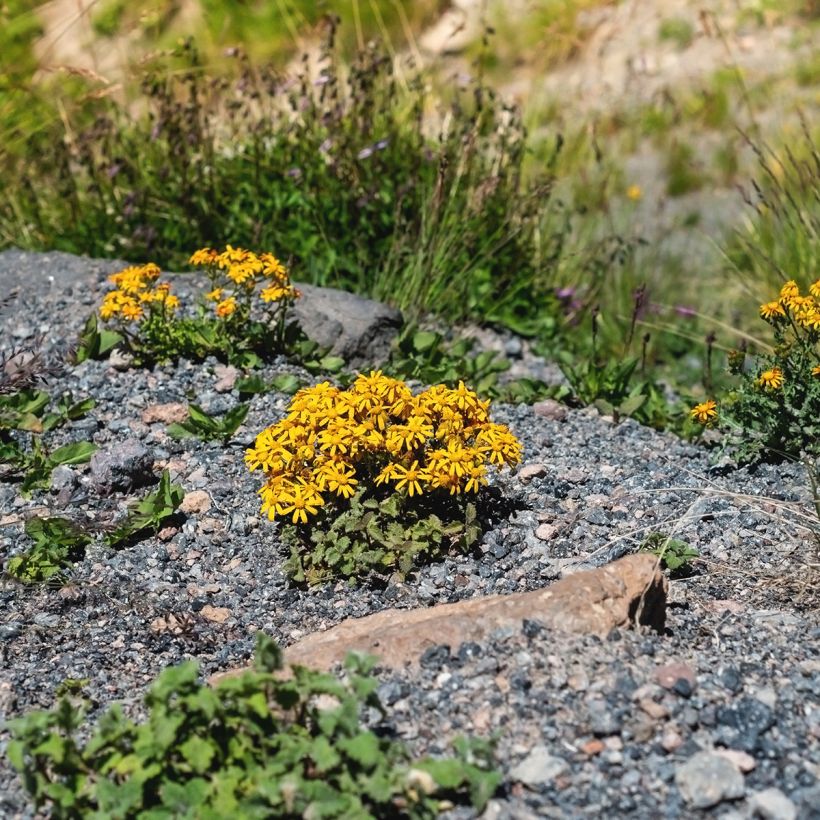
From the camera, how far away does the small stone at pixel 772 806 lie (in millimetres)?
2385

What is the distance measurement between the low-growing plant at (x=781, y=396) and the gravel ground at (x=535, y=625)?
10cm

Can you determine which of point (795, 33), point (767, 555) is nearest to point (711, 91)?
point (795, 33)

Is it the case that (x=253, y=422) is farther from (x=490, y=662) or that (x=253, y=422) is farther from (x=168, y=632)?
(x=490, y=662)

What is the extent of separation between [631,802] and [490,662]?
18.8 inches

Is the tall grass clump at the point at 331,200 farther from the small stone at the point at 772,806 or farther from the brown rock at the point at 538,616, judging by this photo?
the small stone at the point at 772,806

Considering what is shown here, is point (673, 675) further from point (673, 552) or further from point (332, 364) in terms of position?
point (332, 364)

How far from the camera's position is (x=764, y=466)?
4.04 metres

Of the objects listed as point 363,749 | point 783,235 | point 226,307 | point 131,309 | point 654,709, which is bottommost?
point 783,235

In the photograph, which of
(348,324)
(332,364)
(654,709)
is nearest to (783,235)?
(348,324)

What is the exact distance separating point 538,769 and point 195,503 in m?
1.66

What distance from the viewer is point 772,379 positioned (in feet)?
12.5

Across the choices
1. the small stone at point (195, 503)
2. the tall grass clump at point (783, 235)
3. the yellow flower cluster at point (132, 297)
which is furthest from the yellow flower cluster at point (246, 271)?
the tall grass clump at point (783, 235)

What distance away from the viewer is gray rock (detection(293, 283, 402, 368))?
4738 mm

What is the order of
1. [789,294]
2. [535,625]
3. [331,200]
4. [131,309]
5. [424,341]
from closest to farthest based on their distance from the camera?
[535,625] < [789,294] < [131,309] < [424,341] < [331,200]
